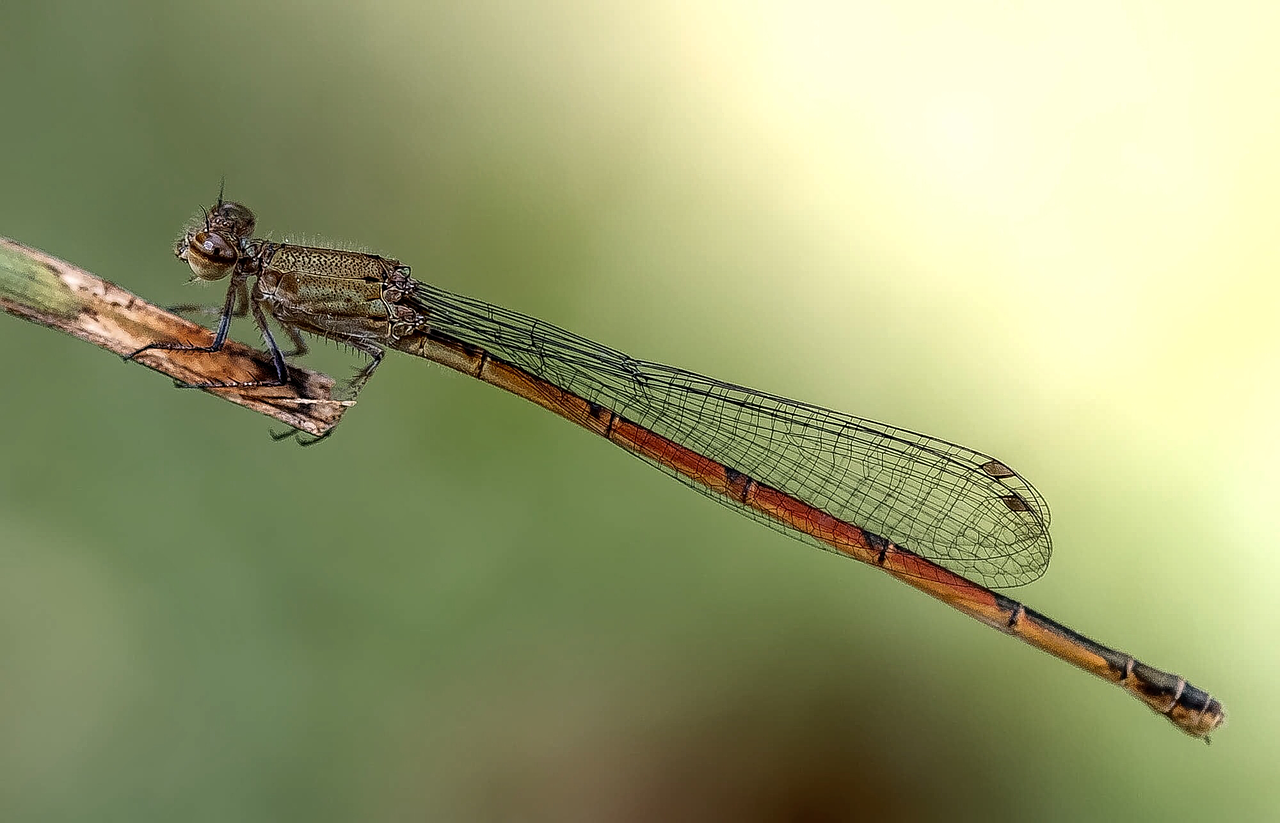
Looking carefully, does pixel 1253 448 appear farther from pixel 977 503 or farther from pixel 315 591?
pixel 315 591

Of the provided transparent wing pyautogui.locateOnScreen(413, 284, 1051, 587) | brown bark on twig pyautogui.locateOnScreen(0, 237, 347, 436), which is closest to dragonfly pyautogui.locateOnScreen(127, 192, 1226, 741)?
transparent wing pyautogui.locateOnScreen(413, 284, 1051, 587)

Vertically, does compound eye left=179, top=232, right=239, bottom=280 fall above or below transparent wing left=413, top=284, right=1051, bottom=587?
above

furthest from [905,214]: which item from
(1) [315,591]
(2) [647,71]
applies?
(1) [315,591]

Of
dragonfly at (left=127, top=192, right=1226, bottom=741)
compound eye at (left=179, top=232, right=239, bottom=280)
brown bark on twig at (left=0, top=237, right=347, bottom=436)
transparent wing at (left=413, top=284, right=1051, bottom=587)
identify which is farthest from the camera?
transparent wing at (left=413, top=284, right=1051, bottom=587)

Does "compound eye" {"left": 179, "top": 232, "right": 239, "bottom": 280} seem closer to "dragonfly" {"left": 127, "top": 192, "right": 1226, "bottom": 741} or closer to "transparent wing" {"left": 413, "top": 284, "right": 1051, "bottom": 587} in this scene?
"dragonfly" {"left": 127, "top": 192, "right": 1226, "bottom": 741}

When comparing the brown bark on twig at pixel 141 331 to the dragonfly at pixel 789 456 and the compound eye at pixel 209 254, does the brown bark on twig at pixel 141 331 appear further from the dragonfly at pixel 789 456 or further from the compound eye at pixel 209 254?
the dragonfly at pixel 789 456

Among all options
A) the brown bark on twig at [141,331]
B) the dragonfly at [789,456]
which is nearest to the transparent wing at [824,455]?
the dragonfly at [789,456]

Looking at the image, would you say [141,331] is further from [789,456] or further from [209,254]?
[789,456]
